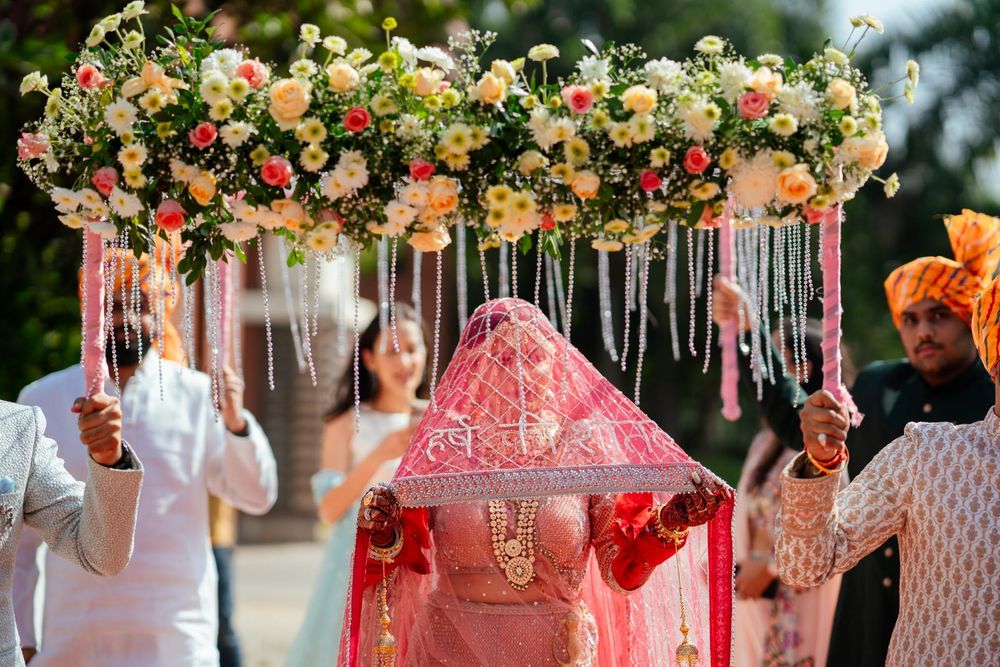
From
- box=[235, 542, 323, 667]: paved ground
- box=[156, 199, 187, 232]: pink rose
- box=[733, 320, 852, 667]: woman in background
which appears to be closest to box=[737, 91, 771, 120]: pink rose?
box=[156, 199, 187, 232]: pink rose

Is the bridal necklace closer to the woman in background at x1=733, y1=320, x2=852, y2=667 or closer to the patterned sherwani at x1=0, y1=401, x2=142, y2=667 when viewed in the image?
the patterned sherwani at x1=0, y1=401, x2=142, y2=667

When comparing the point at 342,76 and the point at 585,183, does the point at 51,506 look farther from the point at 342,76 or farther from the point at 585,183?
the point at 585,183

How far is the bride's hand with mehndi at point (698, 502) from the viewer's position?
3.61 metres

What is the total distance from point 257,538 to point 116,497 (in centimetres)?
1476

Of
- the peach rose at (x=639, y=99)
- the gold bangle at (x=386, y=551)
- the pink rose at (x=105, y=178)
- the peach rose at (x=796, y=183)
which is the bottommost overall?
the gold bangle at (x=386, y=551)

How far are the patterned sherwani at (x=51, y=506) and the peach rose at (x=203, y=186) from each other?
694mm

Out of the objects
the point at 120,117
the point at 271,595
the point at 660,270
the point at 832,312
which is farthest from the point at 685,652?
the point at 660,270

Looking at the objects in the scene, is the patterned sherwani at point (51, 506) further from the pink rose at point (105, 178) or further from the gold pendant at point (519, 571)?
the gold pendant at point (519, 571)

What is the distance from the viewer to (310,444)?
18641mm


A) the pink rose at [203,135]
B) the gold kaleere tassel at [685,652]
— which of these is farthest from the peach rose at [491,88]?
the gold kaleere tassel at [685,652]

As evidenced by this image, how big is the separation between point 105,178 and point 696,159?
4.66 ft

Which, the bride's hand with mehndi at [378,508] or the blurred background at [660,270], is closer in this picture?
the bride's hand with mehndi at [378,508]

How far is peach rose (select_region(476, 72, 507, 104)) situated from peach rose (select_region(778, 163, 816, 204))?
70 centimetres

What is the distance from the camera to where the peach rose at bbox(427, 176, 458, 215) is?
3412 mm
